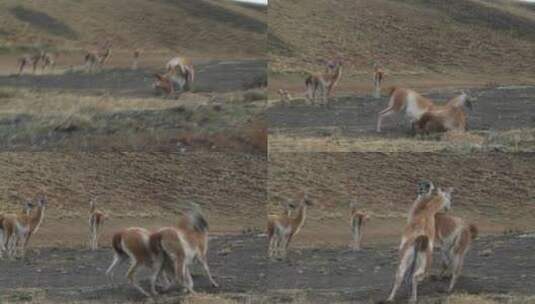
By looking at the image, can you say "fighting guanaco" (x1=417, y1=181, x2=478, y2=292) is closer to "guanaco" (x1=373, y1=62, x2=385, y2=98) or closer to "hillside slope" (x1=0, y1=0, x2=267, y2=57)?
"guanaco" (x1=373, y1=62, x2=385, y2=98)

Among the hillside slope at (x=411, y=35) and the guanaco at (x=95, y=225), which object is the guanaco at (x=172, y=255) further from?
the hillside slope at (x=411, y=35)

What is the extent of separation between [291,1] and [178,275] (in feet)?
15.3

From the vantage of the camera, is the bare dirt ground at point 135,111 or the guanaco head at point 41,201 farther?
the bare dirt ground at point 135,111

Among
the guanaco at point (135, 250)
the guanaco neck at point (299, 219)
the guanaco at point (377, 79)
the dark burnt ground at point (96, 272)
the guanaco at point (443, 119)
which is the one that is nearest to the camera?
the guanaco at point (135, 250)

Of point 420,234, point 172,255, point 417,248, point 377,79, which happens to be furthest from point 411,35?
point 172,255

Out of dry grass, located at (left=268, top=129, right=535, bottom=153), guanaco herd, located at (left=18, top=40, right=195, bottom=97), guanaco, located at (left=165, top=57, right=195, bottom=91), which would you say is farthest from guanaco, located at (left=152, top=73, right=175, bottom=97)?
dry grass, located at (left=268, top=129, right=535, bottom=153)

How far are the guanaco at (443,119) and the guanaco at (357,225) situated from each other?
1257mm

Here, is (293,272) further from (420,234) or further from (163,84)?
(163,84)

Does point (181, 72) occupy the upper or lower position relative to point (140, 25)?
lower

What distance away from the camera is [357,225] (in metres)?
Result: 10.3

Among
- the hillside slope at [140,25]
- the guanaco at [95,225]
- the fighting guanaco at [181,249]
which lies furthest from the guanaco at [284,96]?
the guanaco at [95,225]

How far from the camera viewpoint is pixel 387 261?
32.4 feet

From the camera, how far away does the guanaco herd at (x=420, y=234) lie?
831 cm

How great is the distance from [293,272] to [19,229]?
292 centimetres
